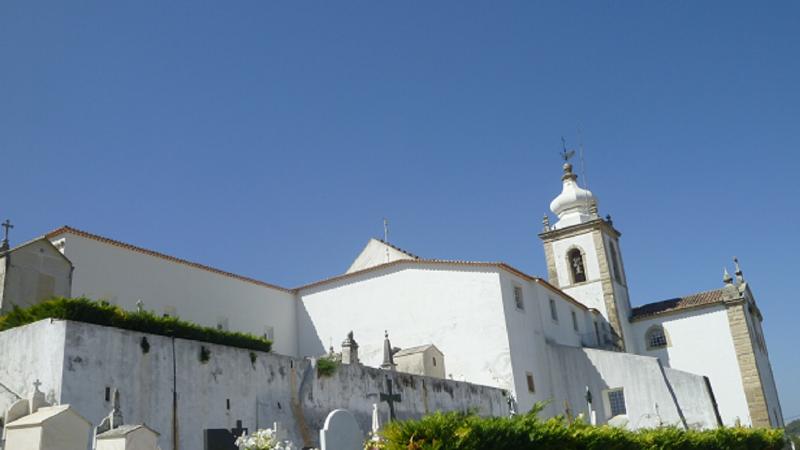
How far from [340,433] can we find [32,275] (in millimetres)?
11776

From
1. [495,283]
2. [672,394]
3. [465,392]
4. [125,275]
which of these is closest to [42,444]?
[125,275]

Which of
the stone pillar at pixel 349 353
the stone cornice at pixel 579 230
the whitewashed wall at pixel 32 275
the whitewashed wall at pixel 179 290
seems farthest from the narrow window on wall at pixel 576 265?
the whitewashed wall at pixel 32 275

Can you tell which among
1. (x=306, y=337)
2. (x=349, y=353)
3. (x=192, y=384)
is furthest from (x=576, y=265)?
(x=192, y=384)

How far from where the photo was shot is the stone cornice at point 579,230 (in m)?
41.2

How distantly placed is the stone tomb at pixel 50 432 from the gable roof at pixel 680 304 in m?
34.5

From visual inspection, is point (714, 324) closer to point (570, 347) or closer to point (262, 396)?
point (570, 347)

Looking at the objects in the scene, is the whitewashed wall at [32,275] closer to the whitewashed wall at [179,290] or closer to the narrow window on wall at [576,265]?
the whitewashed wall at [179,290]

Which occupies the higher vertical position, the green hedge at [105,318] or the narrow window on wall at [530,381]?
the green hedge at [105,318]

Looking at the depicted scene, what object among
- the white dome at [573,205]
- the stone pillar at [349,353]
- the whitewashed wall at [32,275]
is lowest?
the stone pillar at [349,353]

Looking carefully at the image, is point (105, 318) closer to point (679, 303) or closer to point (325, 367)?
point (325, 367)

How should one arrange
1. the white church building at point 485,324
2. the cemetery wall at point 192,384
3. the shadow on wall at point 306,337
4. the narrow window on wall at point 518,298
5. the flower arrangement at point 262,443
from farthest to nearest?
the shadow on wall at point 306,337 → the narrow window on wall at point 518,298 → the white church building at point 485,324 → the cemetery wall at point 192,384 → the flower arrangement at point 262,443

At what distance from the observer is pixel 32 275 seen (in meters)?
19.2

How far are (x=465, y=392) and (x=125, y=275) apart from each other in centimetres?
1237

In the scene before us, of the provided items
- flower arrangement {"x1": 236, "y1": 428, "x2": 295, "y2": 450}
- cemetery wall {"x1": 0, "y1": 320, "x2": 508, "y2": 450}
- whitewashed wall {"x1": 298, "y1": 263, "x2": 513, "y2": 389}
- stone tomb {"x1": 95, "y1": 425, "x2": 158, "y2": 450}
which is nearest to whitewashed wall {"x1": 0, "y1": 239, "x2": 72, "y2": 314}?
cemetery wall {"x1": 0, "y1": 320, "x2": 508, "y2": 450}
